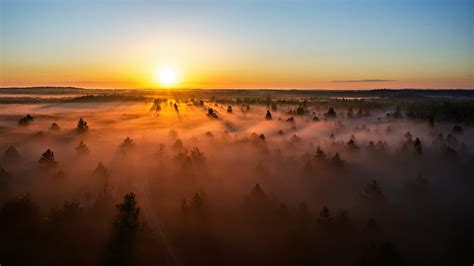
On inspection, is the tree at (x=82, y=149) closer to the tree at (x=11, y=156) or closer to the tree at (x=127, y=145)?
the tree at (x=127, y=145)

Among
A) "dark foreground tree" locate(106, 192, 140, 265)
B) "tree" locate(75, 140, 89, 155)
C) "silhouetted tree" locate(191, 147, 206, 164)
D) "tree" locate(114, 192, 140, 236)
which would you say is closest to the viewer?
"dark foreground tree" locate(106, 192, 140, 265)

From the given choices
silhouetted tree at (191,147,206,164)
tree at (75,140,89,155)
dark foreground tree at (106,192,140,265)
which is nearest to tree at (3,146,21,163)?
tree at (75,140,89,155)

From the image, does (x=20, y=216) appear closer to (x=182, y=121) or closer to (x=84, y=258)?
(x=84, y=258)

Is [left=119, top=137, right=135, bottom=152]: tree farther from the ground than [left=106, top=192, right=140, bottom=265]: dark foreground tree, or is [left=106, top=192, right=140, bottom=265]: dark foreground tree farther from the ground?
[left=119, top=137, right=135, bottom=152]: tree

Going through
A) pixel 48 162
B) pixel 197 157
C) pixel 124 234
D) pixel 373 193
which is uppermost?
pixel 48 162

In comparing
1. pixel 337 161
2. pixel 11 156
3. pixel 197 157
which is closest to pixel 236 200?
pixel 197 157

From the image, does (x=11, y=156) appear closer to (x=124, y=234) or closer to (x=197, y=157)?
(x=197, y=157)

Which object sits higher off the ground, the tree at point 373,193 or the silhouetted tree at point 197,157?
the silhouetted tree at point 197,157

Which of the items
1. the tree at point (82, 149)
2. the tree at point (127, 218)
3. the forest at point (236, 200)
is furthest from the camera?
the tree at point (82, 149)

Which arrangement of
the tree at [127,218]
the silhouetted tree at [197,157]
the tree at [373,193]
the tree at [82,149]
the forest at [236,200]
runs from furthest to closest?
the tree at [82,149] < the silhouetted tree at [197,157] < the tree at [373,193] < the tree at [127,218] < the forest at [236,200]

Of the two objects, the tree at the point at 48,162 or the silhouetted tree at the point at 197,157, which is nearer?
the tree at the point at 48,162

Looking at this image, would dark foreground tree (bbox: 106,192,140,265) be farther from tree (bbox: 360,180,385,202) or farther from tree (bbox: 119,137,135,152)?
tree (bbox: 119,137,135,152)

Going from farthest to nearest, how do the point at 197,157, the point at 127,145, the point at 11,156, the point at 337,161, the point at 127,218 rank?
1. the point at 127,145
2. the point at 197,157
3. the point at 11,156
4. the point at 337,161
5. the point at 127,218

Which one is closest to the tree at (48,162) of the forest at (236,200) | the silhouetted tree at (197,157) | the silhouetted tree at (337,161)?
the forest at (236,200)
